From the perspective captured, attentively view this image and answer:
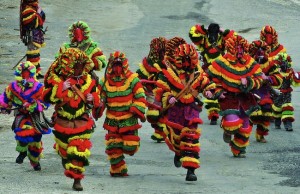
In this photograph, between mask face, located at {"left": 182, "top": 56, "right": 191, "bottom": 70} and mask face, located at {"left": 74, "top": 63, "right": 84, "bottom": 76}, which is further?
mask face, located at {"left": 182, "top": 56, "right": 191, "bottom": 70}

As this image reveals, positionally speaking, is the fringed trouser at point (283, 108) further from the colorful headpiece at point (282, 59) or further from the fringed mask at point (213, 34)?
the fringed mask at point (213, 34)

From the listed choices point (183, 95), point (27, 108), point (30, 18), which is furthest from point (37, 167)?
point (30, 18)

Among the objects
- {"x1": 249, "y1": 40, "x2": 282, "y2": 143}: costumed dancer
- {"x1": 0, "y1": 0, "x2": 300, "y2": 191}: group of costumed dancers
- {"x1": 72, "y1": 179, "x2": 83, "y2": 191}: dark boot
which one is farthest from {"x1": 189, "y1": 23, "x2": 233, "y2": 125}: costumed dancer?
{"x1": 72, "y1": 179, "x2": 83, "y2": 191}: dark boot

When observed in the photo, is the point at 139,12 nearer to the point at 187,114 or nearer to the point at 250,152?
the point at 250,152

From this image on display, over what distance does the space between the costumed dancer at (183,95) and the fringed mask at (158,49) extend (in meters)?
2.13

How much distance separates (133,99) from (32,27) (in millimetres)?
8347

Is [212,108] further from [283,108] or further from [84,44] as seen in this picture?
[84,44]

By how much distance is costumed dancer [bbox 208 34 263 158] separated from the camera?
17406 millimetres

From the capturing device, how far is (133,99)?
52.8 ft

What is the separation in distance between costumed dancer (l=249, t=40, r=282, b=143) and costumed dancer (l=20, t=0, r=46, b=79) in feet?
20.8

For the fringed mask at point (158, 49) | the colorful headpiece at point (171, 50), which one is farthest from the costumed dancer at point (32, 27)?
the colorful headpiece at point (171, 50)

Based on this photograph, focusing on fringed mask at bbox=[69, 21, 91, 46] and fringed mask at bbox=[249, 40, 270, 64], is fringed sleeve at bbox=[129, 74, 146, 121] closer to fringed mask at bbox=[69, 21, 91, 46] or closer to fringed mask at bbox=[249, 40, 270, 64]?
fringed mask at bbox=[69, 21, 91, 46]

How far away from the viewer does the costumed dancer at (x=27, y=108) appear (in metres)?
16.2

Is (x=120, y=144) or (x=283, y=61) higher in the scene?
(x=120, y=144)
